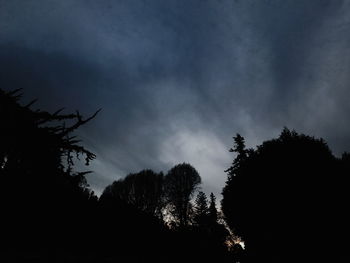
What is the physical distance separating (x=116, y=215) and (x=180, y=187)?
33.1 m

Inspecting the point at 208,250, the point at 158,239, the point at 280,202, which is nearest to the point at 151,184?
the point at 280,202

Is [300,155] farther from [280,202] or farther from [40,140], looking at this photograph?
[40,140]

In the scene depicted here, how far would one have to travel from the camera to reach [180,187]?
3738 centimetres

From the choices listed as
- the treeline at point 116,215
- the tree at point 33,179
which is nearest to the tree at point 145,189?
the treeline at point 116,215

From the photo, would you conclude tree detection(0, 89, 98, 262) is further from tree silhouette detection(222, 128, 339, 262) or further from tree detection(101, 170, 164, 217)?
tree detection(101, 170, 164, 217)

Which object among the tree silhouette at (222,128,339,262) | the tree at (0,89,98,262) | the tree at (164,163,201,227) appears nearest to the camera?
the tree at (0,89,98,262)

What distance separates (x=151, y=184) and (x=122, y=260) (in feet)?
111

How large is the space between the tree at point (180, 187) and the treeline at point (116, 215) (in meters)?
14.9

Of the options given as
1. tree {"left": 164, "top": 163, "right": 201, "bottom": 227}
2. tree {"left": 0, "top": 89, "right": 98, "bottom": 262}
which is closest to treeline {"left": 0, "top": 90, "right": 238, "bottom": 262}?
tree {"left": 0, "top": 89, "right": 98, "bottom": 262}

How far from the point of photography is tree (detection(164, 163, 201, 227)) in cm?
3609

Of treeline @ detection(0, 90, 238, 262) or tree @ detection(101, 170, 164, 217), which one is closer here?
treeline @ detection(0, 90, 238, 262)

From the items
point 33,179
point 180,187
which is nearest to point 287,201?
point 180,187

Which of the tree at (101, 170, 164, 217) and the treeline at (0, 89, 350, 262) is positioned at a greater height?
the tree at (101, 170, 164, 217)

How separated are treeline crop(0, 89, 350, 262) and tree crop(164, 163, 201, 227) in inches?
588
